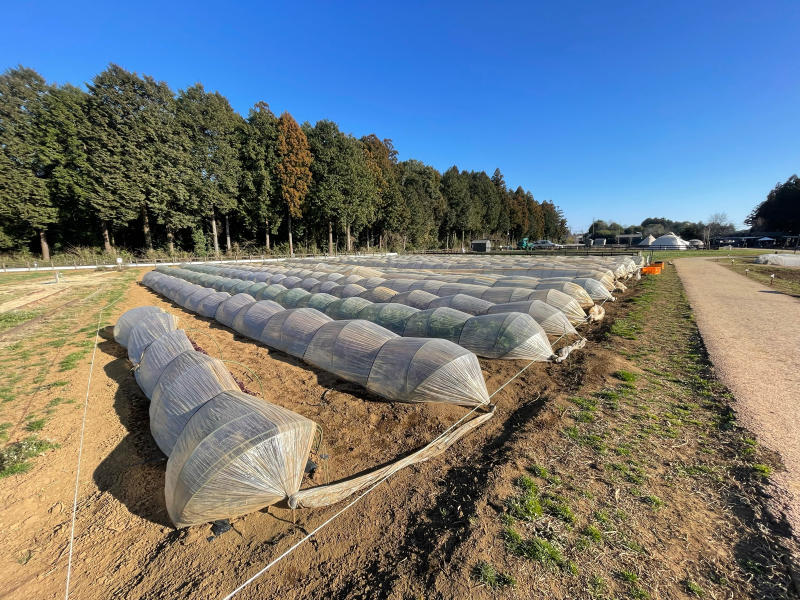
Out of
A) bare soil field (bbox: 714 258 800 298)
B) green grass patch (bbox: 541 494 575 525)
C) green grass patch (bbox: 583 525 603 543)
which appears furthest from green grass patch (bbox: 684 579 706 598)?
bare soil field (bbox: 714 258 800 298)

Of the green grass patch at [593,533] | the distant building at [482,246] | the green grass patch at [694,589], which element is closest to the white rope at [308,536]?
the green grass patch at [593,533]

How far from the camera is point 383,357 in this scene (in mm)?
6980

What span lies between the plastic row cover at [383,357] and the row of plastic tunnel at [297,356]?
26mm

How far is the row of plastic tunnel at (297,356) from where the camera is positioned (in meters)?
3.86

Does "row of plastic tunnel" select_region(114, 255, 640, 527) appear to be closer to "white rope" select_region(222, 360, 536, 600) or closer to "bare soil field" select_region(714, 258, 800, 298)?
"white rope" select_region(222, 360, 536, 600)

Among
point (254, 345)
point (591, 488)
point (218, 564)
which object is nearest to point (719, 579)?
point (591, 488)

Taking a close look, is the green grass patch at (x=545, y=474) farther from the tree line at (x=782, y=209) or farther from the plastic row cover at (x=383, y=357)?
the tree line at (x=782, y=209)

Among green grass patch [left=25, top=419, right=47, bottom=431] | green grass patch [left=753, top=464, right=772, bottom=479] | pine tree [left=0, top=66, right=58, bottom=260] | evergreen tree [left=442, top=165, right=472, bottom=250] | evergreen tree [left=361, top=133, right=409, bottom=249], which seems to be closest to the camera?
green grass patch [left=753, top=464, right=772, bottom=479]

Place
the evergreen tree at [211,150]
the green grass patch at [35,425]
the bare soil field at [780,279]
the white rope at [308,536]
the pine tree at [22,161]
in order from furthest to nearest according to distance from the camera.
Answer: the evergreen tree at [211,150]
the pine tree at [22,161]
the bare soil field at [780,279]
the green grass patch at [35,425]
the white rope at [308,536]

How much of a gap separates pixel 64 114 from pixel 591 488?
52.7 metres

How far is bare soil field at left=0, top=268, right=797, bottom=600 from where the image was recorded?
10.7ft

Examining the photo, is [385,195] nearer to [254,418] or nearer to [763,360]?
[763,360]

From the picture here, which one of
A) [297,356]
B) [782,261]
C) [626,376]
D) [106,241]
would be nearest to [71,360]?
[297,356]

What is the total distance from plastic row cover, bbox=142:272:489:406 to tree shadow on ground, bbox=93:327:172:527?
1.30 meters
